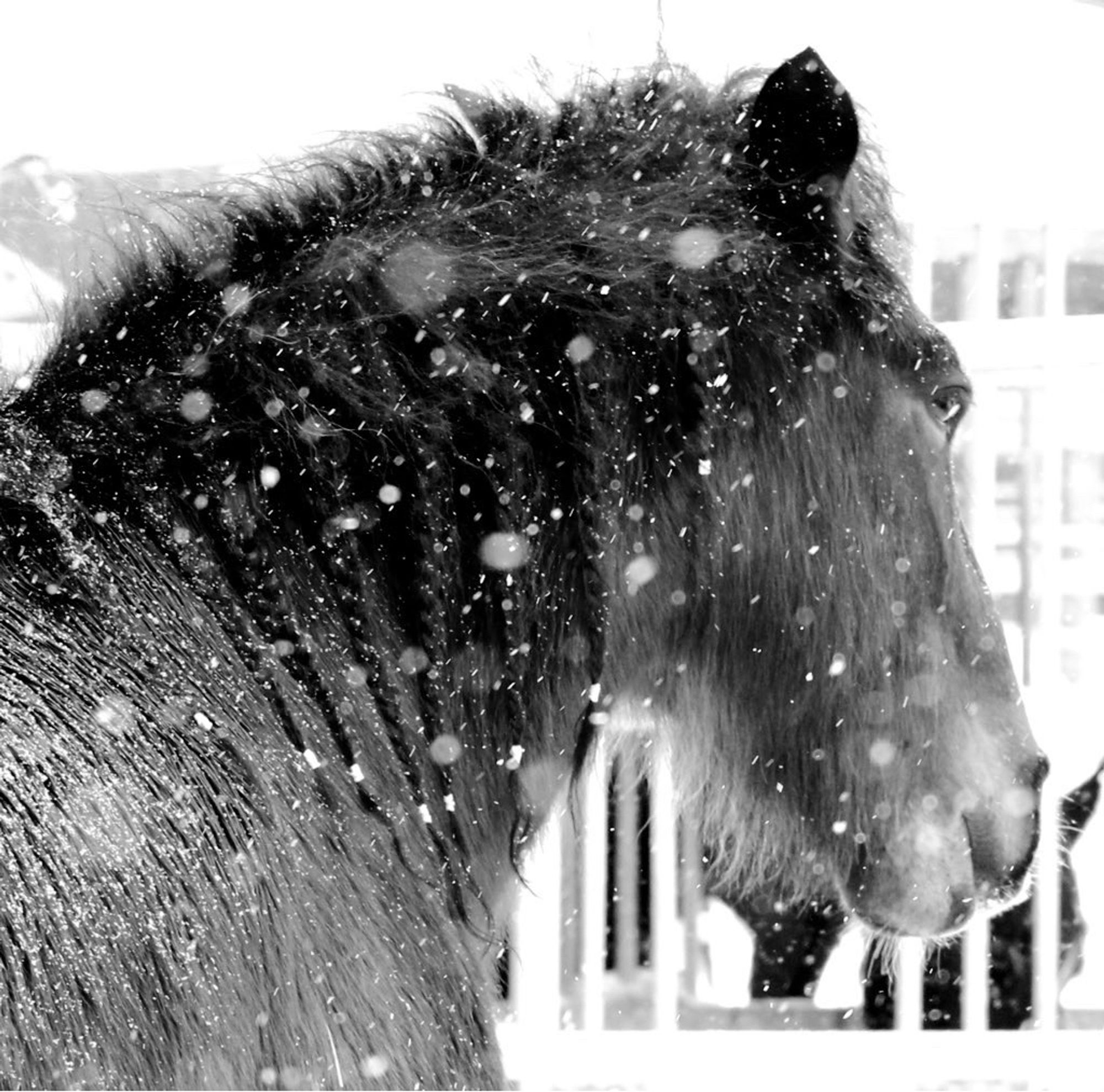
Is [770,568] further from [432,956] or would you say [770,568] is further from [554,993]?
[554,993]

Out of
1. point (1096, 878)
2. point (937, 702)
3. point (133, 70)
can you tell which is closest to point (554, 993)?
point (1096, 878)

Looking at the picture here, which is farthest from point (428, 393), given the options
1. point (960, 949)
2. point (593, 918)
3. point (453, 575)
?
point (960, 949)

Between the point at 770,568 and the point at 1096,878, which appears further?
the point at 1096,878

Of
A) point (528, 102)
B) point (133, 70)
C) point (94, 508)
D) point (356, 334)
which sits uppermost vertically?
point (133, 70)

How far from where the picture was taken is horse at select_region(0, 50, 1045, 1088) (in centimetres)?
92

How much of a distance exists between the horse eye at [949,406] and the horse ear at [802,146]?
242mm

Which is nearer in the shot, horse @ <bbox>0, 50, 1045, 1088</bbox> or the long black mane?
horse @ <bbox>0, 50, 1045, 1088</bbox>

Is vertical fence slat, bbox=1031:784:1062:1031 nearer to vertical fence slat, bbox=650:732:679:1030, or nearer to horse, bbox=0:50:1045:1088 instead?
vertical fence slat, bbox=650:732:679:1030

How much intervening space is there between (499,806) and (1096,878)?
3.29 metres

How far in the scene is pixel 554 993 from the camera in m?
3.36

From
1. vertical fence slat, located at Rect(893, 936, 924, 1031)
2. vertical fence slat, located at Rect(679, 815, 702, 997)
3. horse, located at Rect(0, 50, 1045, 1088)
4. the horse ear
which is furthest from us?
vertical fence slat, located at Rect(679, 815, 702, 997)

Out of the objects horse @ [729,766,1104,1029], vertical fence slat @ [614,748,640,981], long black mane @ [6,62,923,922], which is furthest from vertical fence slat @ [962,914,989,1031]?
long black mane @ [6,62,923,922]

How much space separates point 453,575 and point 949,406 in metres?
0.66

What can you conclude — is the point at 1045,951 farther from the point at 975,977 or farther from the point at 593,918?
the point at 593,918
